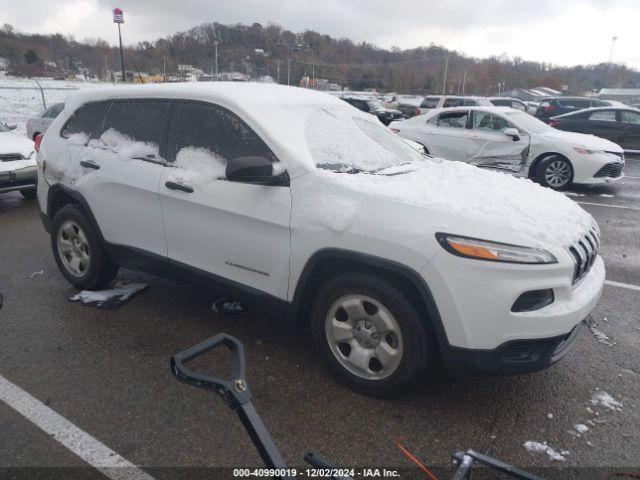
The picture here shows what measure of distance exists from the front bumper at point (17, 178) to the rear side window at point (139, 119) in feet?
14.3

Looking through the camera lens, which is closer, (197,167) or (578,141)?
(197,167)

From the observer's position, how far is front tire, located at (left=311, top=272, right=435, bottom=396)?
2559 mm

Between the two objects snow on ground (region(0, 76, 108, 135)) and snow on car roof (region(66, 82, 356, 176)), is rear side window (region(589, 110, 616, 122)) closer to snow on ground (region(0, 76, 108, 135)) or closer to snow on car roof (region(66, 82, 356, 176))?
snow on car roof (region(66, 82, 356, 176))

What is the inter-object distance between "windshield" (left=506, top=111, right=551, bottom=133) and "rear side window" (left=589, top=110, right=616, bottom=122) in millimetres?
5024

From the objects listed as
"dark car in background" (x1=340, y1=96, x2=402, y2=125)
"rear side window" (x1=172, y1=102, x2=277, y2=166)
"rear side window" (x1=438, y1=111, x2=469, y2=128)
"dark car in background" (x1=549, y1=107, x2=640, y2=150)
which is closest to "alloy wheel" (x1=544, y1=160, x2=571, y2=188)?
"rear side window" (x1=438, y1=111, x2=469, y2=128)

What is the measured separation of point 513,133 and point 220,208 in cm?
743

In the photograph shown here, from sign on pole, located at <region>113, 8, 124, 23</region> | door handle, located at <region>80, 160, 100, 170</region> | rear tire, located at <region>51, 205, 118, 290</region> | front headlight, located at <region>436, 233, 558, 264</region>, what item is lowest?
rear tire, located at <region>51, 205, 118, 290</region>

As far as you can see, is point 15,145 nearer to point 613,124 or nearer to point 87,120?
point 87,120

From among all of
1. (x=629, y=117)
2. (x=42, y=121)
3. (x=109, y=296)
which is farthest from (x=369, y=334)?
(x=629, y=117)

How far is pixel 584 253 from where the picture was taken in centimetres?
268

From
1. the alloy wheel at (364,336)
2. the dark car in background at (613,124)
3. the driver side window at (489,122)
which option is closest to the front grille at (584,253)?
the alloy wheel at (364,336)

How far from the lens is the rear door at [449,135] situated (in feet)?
31.8

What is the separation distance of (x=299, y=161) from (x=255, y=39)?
269ft

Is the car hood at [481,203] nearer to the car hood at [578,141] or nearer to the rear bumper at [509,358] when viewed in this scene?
the rear bumper at [509,358]
